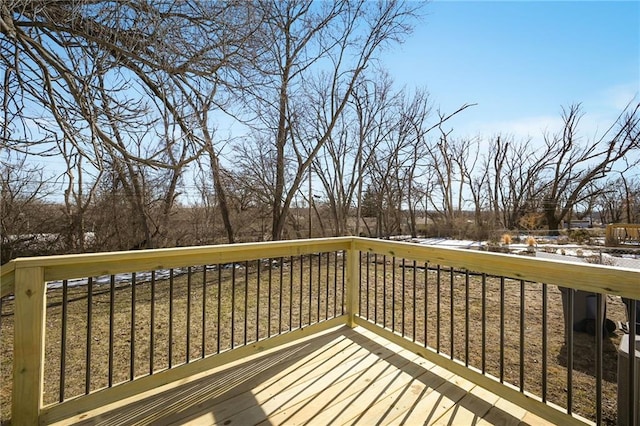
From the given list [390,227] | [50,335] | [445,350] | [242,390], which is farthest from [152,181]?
[390,227]

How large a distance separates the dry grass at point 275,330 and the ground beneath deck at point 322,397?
21 centimetres

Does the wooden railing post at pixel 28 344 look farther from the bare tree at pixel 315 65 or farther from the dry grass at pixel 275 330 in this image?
the bare tree at pixel 315 65

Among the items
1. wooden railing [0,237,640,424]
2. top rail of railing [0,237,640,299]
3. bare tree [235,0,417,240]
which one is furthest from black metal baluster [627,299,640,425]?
bare tree [235,0,417,240]

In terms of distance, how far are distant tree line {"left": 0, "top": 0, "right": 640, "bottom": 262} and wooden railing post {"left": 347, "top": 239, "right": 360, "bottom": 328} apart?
1857mm

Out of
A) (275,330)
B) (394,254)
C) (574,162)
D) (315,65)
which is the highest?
(315,65)

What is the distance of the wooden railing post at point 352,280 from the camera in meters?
2.85

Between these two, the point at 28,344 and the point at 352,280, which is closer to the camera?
the point at 28,344

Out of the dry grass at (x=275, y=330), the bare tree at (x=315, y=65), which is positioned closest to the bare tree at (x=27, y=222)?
the dry grass at (x=275, y=330)

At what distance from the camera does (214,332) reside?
3.30 m

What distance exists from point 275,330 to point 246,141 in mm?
5932

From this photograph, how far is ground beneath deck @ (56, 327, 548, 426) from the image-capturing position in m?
1.62

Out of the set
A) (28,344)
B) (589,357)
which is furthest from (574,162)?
(28,344)

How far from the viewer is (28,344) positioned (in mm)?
1453

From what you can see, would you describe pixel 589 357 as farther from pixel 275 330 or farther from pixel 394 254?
pixel 275 330
